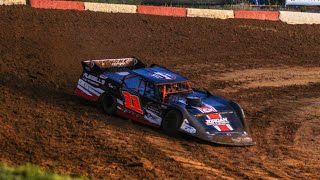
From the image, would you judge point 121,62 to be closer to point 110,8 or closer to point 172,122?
point 172,122

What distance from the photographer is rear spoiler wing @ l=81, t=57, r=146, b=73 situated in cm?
1572

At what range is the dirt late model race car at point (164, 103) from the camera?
13.6m

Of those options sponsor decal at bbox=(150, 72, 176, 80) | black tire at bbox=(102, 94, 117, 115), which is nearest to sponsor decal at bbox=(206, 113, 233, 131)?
sponsor decal at bbox=(150, 72, 176, 80)

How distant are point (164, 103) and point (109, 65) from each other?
279 cm

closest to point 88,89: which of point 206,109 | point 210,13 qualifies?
point 206,109

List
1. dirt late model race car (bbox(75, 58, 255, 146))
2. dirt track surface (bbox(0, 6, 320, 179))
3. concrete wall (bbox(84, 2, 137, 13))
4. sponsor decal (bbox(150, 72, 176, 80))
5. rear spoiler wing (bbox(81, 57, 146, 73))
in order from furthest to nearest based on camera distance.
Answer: concrete wall (bbox(84, 2, 137, 13)), rear spoiler wing (bbox(81, 57, 146, 73)), sponsor decal (bbox(150, 72, 176, 80)), dirt late model race car (bbox(75, 58, 255, 146)), dirt track surface (bbox(0, 6, 320, 179))

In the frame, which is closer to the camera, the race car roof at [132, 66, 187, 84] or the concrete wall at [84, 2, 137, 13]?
the race car roof at [132, 66, 187, 84]

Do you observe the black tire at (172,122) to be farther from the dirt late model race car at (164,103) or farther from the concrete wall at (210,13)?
the concrete wall at (210,13)

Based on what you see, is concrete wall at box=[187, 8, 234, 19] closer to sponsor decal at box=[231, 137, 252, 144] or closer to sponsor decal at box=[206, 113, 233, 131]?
sponsor decal at box=[206, 113, 233, 131]

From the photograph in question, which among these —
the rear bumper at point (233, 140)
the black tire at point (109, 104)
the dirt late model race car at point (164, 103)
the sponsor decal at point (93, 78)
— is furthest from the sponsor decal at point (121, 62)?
the rear bumper at point (233, 140)

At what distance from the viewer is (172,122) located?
45.4 ft

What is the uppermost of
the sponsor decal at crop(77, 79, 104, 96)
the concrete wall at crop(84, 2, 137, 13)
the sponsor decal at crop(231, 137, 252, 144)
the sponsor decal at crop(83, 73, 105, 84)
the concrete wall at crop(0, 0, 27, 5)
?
the concrete wall at crop(0, 0, 27, 5)

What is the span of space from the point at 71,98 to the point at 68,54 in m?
4.13

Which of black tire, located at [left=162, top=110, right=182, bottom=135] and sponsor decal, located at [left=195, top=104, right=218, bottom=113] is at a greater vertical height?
sponsor decal, located at [left=195, top=104, right=218, bottom=113]
